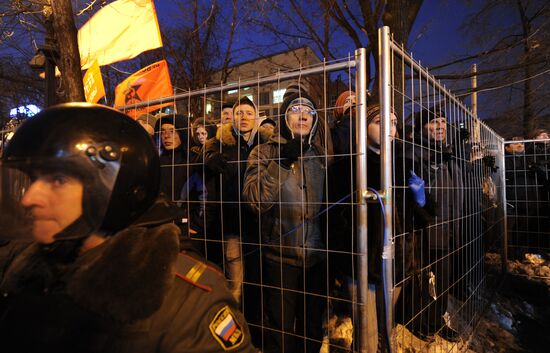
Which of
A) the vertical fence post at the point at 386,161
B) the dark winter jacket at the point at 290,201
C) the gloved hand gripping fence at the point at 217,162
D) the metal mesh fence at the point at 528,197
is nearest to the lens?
the vertical fence post at the point at 386,161

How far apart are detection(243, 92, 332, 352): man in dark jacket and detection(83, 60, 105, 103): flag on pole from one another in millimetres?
3843

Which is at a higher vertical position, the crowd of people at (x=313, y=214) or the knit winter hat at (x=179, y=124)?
the knit winter hat at (x=179, y=124)

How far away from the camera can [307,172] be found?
2779mm

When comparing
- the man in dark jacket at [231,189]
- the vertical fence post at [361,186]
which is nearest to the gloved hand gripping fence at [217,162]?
the man in dark jacket at [231,189]

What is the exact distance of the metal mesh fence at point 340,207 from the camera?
2242 millimetres

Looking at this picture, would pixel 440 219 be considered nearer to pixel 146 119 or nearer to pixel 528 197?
pixel 146 119

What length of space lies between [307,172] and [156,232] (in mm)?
1775

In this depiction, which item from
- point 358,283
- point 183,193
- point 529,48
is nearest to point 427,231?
point 358,283

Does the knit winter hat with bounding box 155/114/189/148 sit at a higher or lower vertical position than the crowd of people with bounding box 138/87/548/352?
higher

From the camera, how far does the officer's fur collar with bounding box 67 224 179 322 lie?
100cm

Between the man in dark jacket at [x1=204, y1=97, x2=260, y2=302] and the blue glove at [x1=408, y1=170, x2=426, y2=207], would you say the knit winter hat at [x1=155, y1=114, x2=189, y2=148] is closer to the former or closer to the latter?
the man in dark jacket at [x1=204, y1=97, x2=260, y2=302]

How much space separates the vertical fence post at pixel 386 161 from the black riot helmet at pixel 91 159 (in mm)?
1427

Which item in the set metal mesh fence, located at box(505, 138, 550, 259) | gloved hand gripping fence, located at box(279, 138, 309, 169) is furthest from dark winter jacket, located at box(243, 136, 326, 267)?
metal mesh fence, located at box(505, 138, 550, 259)

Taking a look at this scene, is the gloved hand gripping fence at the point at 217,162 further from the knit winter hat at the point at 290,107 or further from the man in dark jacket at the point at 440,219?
the man in dark jacket at the point at 440,219
